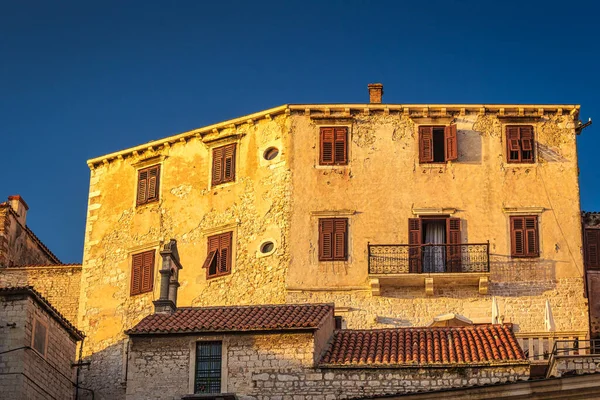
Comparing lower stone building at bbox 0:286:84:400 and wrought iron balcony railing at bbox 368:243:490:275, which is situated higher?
wrought iron balcony railing at bbox 368:243:490:275

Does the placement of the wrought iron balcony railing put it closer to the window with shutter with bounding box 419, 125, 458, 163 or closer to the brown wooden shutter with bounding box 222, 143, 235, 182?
the window with shutter with bounding box 419, 125, 458, 163

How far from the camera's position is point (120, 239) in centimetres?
5088

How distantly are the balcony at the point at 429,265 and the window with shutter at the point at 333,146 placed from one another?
12.0 ft

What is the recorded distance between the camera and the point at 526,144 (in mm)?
47844

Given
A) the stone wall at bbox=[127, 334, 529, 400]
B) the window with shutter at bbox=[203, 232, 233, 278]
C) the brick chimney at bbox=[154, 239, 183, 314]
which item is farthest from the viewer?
the window with shutter at bbox=[203, 232, 233, 278]

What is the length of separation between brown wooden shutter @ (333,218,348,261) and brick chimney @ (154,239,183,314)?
626 centimetres

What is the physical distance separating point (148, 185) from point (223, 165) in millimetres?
3199

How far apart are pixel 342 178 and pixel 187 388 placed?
14.9 m

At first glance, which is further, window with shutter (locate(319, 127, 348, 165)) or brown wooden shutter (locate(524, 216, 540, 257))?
window with shutter (locate(319, 127, 348, 165))

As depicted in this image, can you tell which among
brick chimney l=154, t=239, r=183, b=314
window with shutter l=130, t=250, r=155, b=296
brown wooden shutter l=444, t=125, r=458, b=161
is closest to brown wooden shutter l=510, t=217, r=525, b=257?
brown wooden shutter l=444, t=125, r=458, b=161

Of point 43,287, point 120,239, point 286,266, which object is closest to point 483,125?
point 286,266

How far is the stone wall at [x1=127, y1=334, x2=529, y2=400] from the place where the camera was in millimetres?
33438

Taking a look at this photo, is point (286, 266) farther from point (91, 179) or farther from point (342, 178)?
point (91, 179)

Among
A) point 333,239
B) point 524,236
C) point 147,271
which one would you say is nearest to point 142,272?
Result: point 147,271
